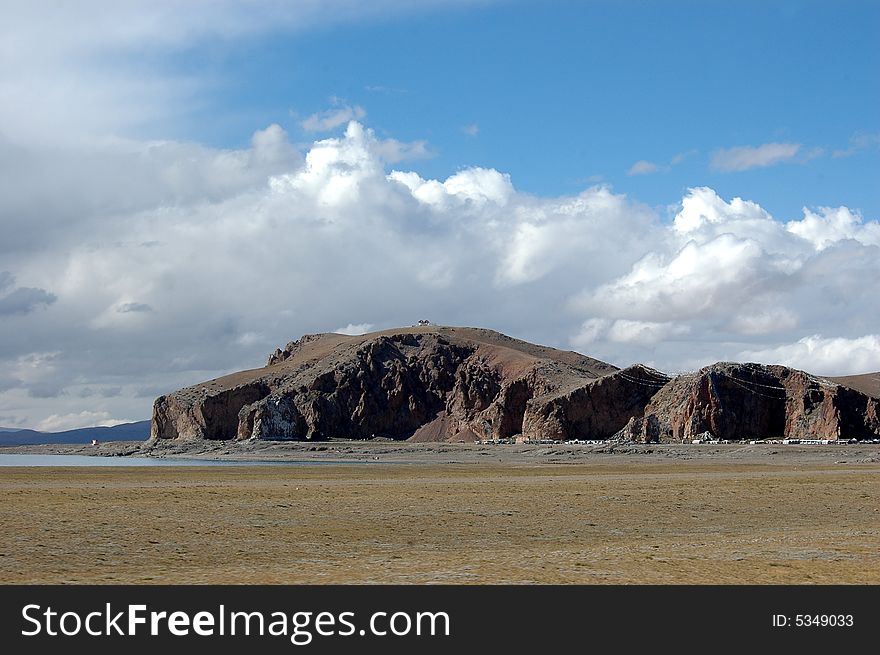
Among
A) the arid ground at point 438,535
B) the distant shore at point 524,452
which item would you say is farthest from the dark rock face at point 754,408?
the arid ground at point 438,535

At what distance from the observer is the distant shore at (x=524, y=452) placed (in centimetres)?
11006

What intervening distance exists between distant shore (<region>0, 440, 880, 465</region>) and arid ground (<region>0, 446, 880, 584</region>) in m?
61.5

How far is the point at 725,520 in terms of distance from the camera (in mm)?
33438

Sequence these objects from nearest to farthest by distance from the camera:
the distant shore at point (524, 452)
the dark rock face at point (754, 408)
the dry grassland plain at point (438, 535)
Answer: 1. the dry grassland plain at point (438, 535)
2. the distant shore at point (524, 452)
3. the dark rock face at point (754, 408)

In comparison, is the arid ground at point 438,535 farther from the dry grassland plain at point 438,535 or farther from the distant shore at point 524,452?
the distant shore at point 524,452

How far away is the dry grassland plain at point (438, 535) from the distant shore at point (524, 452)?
6255 cm

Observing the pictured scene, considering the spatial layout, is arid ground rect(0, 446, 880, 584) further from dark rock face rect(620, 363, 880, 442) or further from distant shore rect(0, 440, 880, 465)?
dark rock face rect(620, 363, 880, 442)

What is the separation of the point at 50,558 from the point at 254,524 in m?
8.96

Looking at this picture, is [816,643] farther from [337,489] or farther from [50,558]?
[337,489]

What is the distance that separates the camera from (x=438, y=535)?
1101 inches

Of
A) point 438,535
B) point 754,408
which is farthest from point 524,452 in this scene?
point 438,535

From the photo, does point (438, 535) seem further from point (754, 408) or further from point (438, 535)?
point (754, 408)

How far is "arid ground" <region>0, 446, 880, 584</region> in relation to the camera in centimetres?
2000

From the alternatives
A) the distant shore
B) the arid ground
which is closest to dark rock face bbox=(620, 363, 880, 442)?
the distant shore
